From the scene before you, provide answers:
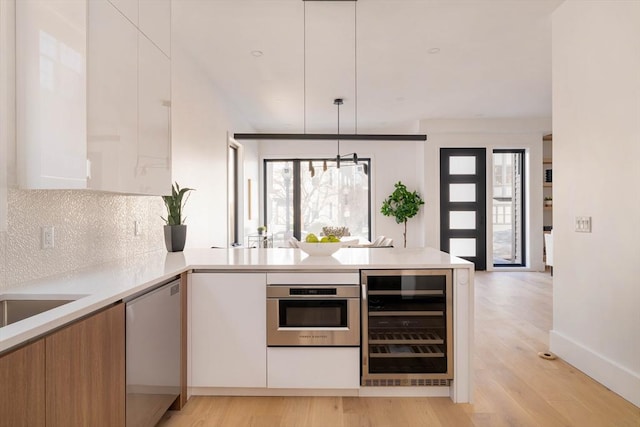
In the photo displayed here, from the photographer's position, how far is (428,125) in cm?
706

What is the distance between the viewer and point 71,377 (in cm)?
127

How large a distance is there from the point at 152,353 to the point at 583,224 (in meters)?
2.96

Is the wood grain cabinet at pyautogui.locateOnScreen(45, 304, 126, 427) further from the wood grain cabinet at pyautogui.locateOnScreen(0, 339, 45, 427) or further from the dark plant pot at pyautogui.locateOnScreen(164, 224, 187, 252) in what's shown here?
the dark plant pot at pyautogui.locateOnScreen(164, 224, 187, 252)

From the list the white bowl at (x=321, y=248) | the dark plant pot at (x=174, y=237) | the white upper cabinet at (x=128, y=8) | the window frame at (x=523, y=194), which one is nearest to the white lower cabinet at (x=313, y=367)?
the white bowl at (x=321, y=248)

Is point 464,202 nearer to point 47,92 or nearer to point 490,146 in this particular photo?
point 490,146

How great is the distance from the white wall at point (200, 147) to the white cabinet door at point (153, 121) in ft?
2.93

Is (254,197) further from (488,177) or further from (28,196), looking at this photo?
(28,196)

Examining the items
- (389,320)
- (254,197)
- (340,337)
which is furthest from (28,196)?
(254,197)

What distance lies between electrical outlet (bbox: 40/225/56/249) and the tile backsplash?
0.02 meters

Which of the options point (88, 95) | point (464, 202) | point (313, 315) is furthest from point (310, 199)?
point (88, 95)

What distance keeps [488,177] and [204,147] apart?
5206 mm

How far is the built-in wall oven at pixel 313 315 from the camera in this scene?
2311mm

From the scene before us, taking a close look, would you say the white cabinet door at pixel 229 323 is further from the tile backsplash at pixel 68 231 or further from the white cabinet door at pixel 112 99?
the white cabinet door at pixel 112 99

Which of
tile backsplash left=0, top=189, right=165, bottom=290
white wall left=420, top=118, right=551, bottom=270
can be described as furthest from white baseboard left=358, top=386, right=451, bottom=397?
white wall left=420, top=118, right=551, bottom=270
